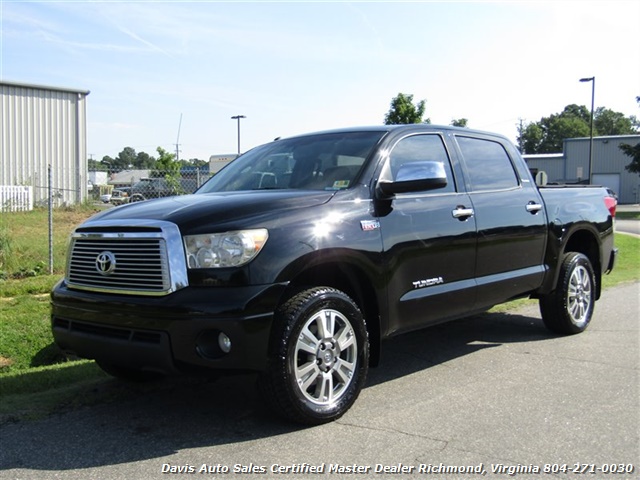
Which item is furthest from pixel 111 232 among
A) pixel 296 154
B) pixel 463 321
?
pixel 463 321

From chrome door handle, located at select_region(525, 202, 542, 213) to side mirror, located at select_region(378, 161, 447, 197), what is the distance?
5.73 feet

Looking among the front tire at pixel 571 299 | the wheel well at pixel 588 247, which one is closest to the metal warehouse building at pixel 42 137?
the wheel well at pixel 588 247

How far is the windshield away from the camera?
188 inches

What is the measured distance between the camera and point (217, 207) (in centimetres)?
401

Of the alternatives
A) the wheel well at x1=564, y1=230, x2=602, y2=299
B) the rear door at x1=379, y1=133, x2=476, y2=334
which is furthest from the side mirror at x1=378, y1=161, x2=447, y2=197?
the wheel well at x1=564, y1=230, x2=602, y2=299

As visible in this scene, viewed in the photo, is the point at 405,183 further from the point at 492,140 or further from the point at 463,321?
the point at 463,321

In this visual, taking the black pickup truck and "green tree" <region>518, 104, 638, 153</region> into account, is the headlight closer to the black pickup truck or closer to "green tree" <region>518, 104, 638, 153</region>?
the black pickup truck

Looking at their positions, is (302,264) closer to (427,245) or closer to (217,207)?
(217,207)

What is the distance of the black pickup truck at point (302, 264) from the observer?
12.2 feet

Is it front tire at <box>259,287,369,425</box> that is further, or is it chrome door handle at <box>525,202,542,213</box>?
chrome door handle at <box>525,202,542,213</box>

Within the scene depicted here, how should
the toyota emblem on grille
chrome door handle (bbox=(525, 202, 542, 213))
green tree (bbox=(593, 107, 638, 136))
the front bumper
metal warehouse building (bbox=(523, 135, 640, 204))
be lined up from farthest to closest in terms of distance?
green tree (bbox=(593, 107, 638, 136))
metal warehouse building (bbox=(523, 135, 640, 204))
chrome door handle (bbox=(525, 202, 542, 213))
the toyota emblem on grille
the front bumper

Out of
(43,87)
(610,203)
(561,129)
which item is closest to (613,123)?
(561,129)

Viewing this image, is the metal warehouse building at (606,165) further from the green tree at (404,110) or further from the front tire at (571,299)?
the front tire at (571,299)

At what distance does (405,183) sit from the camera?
14.8 feet
